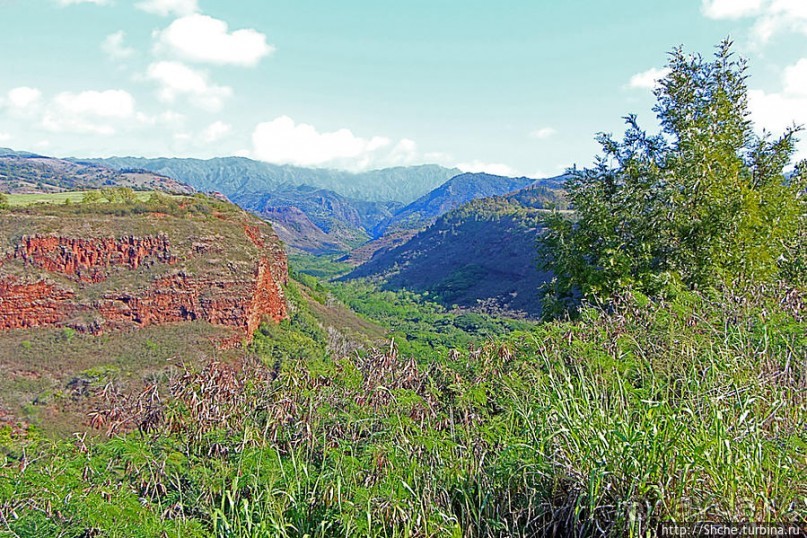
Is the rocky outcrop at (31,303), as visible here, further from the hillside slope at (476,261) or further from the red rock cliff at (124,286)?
the hillside slope at (476,261)

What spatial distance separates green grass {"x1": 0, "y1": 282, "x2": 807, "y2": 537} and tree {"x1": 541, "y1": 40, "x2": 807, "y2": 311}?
477cm

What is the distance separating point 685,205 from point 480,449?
8.60m

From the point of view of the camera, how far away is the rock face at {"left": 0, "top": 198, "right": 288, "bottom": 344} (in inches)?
1491

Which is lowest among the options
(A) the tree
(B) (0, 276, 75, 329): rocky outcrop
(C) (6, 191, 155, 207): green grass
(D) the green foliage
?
(D) the green foliage

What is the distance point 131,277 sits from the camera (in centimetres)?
4116

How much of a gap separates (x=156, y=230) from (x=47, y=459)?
43.2m

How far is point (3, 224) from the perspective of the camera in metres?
40.5

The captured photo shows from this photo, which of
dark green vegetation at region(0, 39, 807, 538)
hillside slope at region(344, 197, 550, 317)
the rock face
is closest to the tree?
dark green vegetation at region(0, 39, 807, 538)

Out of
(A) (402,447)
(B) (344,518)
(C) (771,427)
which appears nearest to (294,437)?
(A) (402,447)

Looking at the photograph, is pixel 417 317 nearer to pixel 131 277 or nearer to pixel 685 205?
pixel 131 277

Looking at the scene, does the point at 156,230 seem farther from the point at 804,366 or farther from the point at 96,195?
the point at 804,366

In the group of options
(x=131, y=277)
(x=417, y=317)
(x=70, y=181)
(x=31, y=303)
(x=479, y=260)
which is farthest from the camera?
(x=70, y=181)

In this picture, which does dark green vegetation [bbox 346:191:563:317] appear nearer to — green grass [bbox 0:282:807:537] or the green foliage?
the green foliage

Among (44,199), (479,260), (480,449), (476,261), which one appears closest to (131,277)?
(44,199)
